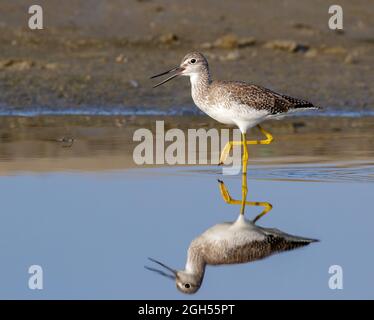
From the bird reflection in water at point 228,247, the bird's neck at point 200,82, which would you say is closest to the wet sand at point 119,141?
the bird's neck at point 200,82

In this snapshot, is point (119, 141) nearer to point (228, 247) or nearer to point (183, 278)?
point (228, 247)

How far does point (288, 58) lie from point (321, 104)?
77.6 inches

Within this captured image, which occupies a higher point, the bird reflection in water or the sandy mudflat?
the sandy mudflat

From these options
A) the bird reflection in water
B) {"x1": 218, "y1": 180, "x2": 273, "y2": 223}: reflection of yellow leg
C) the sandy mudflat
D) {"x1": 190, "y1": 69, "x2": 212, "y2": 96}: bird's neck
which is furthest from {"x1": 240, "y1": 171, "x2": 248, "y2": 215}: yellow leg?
the sandy mudflat

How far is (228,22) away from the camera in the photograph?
56.8 ft

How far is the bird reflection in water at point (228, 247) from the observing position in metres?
6.86

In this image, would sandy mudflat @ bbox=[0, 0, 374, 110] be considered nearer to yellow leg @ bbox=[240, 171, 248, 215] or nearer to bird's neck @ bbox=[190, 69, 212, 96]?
bird's neck @ bbox=[190, 69, 212, 96]

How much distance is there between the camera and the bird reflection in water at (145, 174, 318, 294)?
686 cm

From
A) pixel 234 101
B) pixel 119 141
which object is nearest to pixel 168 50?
pixel 119 141

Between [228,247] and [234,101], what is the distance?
3.04m

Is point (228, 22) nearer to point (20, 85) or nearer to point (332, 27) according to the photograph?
point (332, 27)

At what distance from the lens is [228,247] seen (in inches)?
293

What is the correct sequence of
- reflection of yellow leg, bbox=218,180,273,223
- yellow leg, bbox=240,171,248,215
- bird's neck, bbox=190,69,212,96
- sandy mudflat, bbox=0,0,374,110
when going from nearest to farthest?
reflection of yellow leg, bbox=218,180,273,223 < yellow leg, bbox=240,171,248,215 < bird's neck, bbox=190,69,212,96 < sandy mudflat, bbox=0,0,374,110
